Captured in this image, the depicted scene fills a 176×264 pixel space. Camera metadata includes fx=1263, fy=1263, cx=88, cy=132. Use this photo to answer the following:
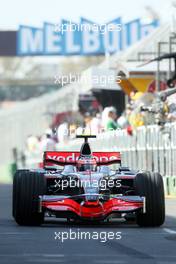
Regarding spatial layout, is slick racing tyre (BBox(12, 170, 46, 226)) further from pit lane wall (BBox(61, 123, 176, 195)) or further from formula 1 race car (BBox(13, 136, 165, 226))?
pit lane wall (BBox(61, 123, 176, 195))

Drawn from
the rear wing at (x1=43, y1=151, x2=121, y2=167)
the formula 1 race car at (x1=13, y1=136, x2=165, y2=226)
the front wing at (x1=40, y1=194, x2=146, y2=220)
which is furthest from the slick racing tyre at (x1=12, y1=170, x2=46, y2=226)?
the rear wing at (x1=43, y1=151, x2=121, y2=167)

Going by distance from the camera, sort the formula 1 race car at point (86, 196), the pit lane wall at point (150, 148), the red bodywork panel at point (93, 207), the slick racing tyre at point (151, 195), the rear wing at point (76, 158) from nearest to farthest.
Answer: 1. the red bodywork panel at point (93, 207)
2. the formula 1 race car at point (86, 196)
3. the slick racing tyre at point (151, 195)
4. the rear wing at point (76, 158)
5. the pit lane wall at point (150, 148)

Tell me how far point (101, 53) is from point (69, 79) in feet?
146

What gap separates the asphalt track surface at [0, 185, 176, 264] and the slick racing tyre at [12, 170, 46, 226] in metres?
0.19

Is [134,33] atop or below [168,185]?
atop

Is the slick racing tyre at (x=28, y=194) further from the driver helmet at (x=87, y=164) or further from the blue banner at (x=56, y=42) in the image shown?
the blue banner at (x=56, y=42)

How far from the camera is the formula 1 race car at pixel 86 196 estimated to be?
15.5 metres

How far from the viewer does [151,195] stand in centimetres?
1563

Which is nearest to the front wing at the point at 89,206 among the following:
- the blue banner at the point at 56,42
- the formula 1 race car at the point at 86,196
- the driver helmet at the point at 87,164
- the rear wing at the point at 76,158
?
the formula 1 race car at the point at 86,196

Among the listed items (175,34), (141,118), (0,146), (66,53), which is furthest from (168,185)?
(66,53)

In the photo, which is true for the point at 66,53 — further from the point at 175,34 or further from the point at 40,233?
the point at 40,233

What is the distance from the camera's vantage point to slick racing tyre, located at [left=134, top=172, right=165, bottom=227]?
1564 cm

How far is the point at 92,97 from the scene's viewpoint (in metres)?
41.4

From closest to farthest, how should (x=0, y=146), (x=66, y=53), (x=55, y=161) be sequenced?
(x=55, y=161)
(x=0, y=146)
(x=66, y=53)
